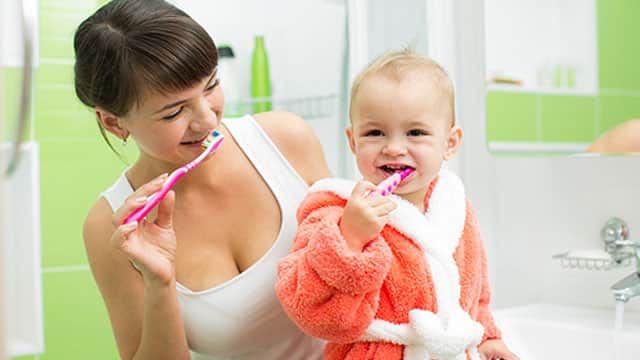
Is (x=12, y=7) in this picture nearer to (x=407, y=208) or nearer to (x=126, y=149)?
(x=126, y=149)

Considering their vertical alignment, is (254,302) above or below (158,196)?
below

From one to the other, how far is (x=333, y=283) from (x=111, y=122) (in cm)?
42

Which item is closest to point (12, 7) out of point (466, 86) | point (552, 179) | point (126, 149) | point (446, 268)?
point (126, 149)

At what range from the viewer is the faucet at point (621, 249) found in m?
1.23

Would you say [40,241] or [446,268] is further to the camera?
[40,241]

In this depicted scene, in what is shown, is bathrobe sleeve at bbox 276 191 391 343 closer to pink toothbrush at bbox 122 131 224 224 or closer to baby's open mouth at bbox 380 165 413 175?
baby's open mouth at bbox 380 165 413 175

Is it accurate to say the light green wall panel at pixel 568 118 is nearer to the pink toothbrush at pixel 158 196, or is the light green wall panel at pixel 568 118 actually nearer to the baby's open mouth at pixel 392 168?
the baby's open mouth at pixel 392 168

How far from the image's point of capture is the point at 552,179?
1.52 m

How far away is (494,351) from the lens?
108cm

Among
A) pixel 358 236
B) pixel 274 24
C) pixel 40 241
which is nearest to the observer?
pixel 358 236

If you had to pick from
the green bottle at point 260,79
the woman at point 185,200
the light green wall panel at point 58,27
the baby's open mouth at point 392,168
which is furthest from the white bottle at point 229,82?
the baby's open mouth at point 392,168

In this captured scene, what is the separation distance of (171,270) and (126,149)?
0.51 m

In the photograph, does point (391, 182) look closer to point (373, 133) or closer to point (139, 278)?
point (373, 133)

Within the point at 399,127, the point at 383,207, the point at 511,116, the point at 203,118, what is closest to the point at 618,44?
the point at 511,116
